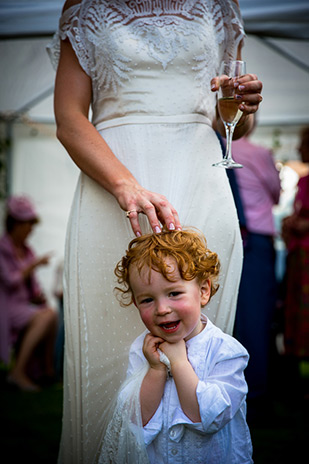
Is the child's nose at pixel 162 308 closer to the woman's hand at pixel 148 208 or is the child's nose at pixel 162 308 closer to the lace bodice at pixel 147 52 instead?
the woman's hand at pixel 148 208

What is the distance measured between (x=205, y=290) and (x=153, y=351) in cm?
28

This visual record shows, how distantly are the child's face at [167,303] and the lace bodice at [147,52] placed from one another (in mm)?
704

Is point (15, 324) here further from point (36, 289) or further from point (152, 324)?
point (152, 324)

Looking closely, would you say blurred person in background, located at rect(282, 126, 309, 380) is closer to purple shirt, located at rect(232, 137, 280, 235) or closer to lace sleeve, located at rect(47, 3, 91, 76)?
purple shirt, located at rect(232, 137, 280, 235)

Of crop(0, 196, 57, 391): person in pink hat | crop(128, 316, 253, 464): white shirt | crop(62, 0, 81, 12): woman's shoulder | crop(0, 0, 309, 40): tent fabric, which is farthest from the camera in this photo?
crop(0, 196, 57, 391): person in pink hat

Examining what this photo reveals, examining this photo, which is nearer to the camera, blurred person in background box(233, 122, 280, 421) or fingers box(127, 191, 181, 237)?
fingers box(127, 191, 181, 237)

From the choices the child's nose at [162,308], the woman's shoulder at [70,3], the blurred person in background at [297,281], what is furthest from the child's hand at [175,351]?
the blurred person in background at [297,281]

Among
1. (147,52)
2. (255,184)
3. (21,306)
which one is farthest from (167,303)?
(21,306)

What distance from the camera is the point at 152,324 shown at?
1.77m

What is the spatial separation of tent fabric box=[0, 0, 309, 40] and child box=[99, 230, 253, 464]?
10.2 feet

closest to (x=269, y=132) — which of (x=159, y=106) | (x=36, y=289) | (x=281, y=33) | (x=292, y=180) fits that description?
(x=292, y=180)

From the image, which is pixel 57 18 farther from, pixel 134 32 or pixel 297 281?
pixel 297 281

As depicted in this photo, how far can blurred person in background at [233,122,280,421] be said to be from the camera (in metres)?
3.97

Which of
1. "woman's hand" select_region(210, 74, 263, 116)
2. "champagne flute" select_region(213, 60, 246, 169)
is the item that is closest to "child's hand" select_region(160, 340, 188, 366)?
"champagne flute" select_region(213, 60, 246, 169)
